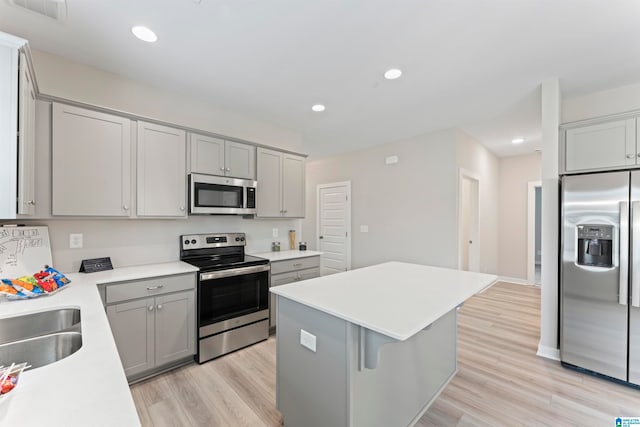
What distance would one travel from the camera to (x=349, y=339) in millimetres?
1312

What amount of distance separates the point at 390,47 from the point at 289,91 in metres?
1.13

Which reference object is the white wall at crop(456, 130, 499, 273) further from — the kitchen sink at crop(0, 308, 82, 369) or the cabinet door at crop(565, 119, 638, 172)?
the kitchen sink at crop(0, 308, 82, 369)

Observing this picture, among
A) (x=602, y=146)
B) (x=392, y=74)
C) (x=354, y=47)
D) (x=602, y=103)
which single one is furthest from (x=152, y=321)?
(x=602, y=103)

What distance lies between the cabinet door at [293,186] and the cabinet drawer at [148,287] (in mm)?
1533

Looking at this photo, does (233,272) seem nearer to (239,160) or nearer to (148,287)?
(148,287)

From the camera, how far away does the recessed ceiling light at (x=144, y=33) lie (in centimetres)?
190

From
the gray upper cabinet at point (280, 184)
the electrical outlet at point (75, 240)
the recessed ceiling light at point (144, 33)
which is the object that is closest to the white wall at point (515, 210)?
the gray upper cabinet at point (280, 184)

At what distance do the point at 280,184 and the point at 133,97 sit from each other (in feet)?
5.73

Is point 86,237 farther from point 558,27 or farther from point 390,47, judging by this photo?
point 558,27

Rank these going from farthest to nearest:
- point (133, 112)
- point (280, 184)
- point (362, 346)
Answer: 1. point (280, 184)
2. point (133, 112)
3. point (362, 346)

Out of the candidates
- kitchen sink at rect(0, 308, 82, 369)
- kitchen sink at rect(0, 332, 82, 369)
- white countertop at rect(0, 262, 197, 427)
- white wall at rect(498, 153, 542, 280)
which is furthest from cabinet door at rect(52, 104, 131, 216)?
white wall at rect(498, 153, 542, 280)

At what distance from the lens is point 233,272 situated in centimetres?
265

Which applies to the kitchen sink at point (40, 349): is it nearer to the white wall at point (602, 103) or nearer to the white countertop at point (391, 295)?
the white countertop at point (391, 295)

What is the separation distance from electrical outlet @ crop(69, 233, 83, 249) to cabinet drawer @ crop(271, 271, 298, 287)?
5.70ft
